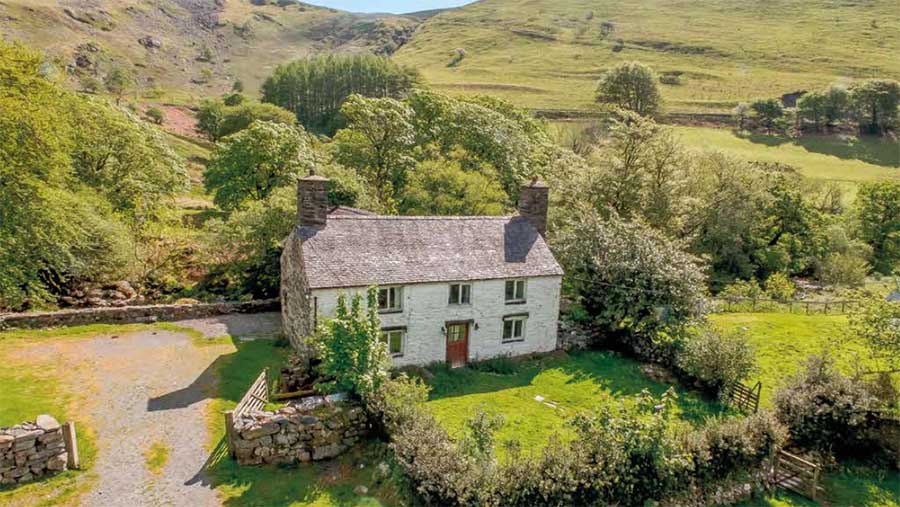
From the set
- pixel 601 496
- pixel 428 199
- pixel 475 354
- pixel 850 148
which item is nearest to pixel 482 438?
pixel 601 496

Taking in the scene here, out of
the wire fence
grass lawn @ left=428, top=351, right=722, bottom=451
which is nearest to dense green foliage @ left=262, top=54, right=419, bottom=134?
the wire fence

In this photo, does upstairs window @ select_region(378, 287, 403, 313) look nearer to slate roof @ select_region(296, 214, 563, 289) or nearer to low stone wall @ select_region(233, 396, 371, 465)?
slate roof @ select_region(296, 214, 563, 289)

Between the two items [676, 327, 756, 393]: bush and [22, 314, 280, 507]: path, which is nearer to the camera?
[22, 314, 280, 507]: path

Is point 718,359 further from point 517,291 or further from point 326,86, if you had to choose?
point 326,86

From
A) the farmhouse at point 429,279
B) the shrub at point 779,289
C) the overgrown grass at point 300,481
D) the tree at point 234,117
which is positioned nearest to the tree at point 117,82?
the tree at point 234,117

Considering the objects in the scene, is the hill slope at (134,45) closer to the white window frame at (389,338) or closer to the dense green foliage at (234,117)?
the dense green foliage at (234,117)

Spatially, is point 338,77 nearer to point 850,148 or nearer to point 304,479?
point 850,148
